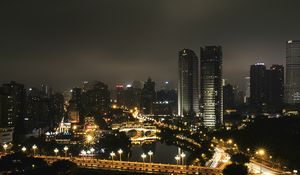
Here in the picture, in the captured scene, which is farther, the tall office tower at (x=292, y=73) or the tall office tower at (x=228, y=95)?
the tall office tower at (x=228, y=95)

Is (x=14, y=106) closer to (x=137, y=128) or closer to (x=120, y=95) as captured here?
(x=137, y=128)

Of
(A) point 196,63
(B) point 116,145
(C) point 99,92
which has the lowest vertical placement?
(B) point 116,145

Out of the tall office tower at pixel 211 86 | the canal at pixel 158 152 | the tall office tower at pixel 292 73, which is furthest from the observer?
the tall office tower at pixel 292 73

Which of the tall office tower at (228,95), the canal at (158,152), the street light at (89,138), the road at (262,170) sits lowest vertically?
the canal at (158,152)

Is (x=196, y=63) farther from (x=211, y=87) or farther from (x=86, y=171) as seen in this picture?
(x=86, y=171)

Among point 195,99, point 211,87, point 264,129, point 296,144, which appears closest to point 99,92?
point 195,99

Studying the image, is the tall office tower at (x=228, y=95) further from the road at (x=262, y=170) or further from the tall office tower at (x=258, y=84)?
the road at (x=262, y=170)

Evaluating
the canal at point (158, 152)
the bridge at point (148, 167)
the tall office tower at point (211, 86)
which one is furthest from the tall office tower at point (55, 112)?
the bridge at point (148, 167)
